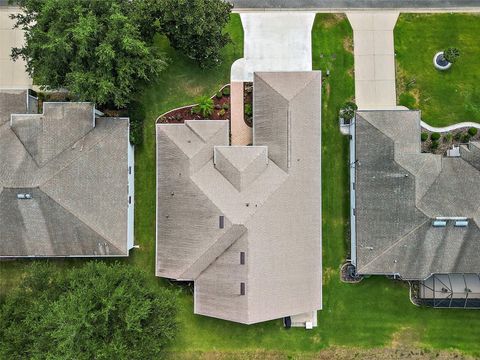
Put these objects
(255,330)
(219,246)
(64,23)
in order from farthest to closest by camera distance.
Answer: (255,330), (219,246), (64,23)

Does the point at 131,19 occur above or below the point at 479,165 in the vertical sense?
above

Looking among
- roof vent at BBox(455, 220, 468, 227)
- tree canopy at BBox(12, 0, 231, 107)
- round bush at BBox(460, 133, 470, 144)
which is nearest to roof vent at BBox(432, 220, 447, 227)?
roof vent at BBox(455, 220, 468, 227)

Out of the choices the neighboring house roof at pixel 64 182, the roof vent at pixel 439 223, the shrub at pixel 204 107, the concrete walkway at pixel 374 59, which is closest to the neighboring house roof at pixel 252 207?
the shrub at pixel 204 107

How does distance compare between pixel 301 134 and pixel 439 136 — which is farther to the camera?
pixel 439 136

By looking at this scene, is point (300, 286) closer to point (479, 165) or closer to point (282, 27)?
point (479, 165)

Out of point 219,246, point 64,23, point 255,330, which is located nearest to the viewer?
point 64,23

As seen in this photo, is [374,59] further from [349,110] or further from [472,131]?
[472,131]

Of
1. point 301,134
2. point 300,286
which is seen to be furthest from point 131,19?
point 300,286

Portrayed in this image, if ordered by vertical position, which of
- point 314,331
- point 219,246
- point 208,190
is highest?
point 208,190
